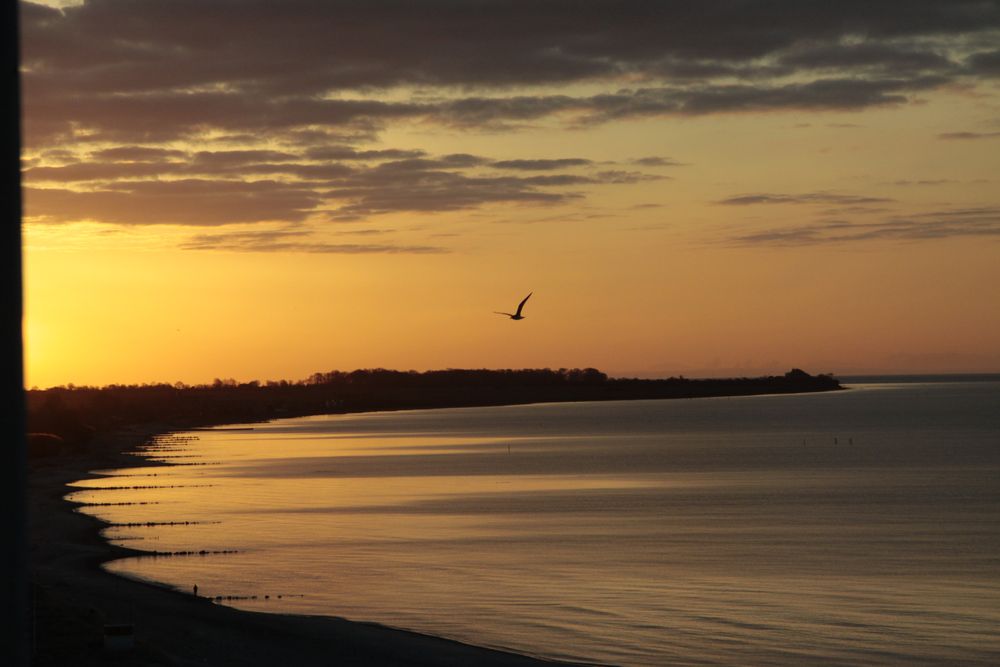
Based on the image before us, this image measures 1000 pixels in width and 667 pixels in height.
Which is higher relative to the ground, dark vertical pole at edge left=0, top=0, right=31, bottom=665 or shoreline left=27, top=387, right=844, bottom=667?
dark vertical pole at edge left=0, top=0, right=31, bottom=665

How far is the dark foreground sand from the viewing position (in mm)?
25781

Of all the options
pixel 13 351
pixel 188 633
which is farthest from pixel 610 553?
pixel 13 351

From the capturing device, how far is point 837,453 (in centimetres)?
14888

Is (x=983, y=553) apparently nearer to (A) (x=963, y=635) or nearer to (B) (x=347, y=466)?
(A) (x=963, y=635)

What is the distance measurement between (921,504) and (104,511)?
2190 inches

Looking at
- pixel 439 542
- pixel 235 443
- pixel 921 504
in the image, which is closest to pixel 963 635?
pixel 439 542

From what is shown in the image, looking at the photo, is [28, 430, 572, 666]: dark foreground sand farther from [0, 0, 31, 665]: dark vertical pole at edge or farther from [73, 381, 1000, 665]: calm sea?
[0, 0, 31, 665]: dark vertical pole at edge

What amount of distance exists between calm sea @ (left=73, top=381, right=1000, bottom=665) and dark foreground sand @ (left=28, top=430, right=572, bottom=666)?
2.13 meters

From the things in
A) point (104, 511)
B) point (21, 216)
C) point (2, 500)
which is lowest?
point (104, 511)

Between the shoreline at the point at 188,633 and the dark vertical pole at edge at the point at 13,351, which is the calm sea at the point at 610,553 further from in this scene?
the dark vertical pole at edge at the point at 13,351

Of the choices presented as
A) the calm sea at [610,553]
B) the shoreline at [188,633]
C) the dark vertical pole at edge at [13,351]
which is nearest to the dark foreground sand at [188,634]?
the shoreline at [188,633]

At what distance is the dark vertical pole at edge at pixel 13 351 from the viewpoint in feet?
9.37

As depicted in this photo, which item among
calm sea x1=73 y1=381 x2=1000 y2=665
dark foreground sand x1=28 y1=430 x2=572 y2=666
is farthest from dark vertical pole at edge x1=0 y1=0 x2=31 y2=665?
calm sea x1=73 y1=381 x2=1000 y2=665

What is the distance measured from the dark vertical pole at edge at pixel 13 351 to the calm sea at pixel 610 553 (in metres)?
30.9
